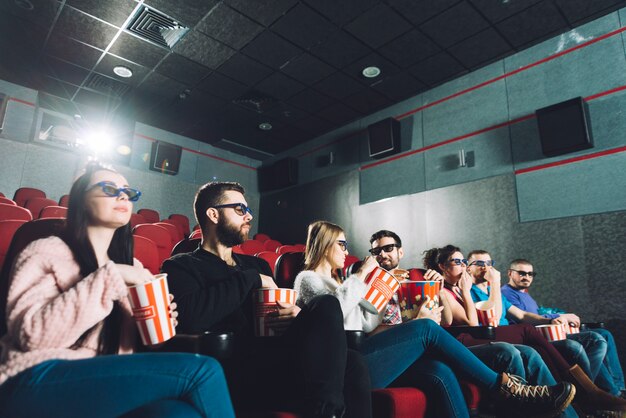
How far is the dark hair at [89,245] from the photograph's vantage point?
3.27ft

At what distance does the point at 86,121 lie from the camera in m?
5.86

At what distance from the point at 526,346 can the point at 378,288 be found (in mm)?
803

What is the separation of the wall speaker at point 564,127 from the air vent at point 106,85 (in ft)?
16.4

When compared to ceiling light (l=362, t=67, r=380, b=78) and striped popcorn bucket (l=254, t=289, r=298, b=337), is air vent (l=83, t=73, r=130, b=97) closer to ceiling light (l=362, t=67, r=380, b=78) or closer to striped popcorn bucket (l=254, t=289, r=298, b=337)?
ceiling light (l=362, t=67, r=380, b=78)

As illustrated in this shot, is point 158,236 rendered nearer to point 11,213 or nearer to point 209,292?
point 11,213

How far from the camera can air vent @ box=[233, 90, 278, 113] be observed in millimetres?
5230

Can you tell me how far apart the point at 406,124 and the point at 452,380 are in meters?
4.33

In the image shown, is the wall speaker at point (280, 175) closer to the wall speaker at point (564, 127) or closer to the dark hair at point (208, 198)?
the wall speaker at point (564, 127)

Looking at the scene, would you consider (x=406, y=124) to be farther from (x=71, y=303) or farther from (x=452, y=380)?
(x=71, y=303)

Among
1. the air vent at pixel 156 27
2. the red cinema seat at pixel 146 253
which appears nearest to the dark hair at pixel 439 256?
the red cinema seat at pixel 146 253

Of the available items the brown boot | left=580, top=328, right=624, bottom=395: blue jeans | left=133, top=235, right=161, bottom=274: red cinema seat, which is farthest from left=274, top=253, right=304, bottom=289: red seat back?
left=580, top=328, right=624, bottom=395: blue jeans

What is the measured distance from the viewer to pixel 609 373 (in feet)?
8.31

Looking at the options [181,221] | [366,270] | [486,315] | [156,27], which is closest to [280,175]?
[181,221]

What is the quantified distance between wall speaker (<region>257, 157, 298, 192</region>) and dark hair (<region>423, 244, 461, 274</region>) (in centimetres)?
429
